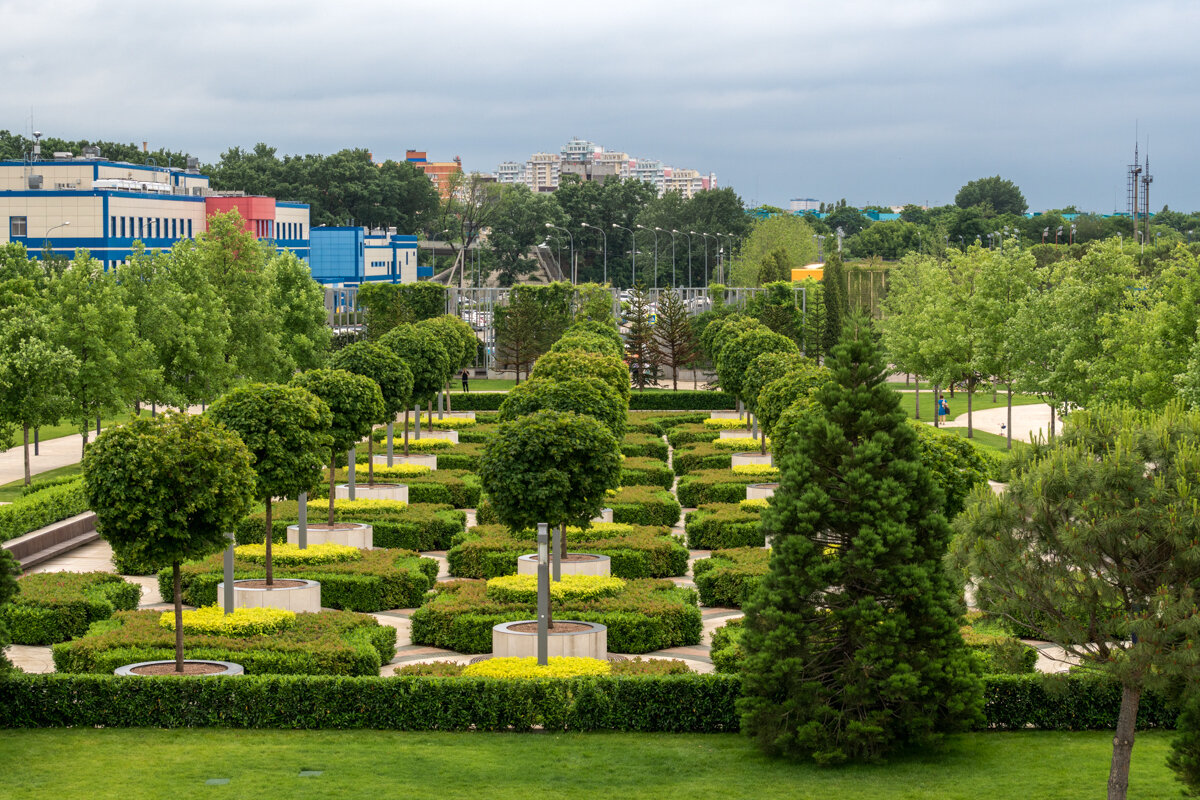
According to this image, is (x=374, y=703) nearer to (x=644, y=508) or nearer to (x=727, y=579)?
(x=727, y=579)

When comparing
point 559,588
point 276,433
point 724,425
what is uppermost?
point 276,433

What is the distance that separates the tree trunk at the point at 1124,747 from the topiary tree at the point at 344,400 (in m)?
16.3

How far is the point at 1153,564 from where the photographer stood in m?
12.1

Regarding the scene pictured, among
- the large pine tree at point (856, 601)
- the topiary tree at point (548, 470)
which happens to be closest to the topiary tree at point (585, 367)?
the topiary tree at point (548, 470)

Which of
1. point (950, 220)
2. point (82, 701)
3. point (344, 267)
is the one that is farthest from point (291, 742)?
point (950, 220)

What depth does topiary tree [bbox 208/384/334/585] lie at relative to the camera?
21031 mm

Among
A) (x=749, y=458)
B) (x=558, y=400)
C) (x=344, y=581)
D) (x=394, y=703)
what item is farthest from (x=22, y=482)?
(x=394, y=703)

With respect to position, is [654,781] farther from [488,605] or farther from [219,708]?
[488,605]

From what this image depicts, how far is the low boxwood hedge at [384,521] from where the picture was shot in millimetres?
27375

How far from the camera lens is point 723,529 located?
2769cm

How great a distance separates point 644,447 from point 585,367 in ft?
19.2

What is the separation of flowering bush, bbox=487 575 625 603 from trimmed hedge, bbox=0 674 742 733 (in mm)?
5128

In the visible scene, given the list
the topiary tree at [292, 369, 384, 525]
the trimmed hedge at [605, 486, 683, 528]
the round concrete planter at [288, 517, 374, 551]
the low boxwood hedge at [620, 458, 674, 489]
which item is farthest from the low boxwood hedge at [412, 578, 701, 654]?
the low boxwood hedge at [620, 458, 674, 489]

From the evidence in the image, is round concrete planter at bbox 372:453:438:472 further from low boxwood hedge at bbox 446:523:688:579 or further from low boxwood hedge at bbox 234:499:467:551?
low boxwood hedge at bbox 446:523:688:579
